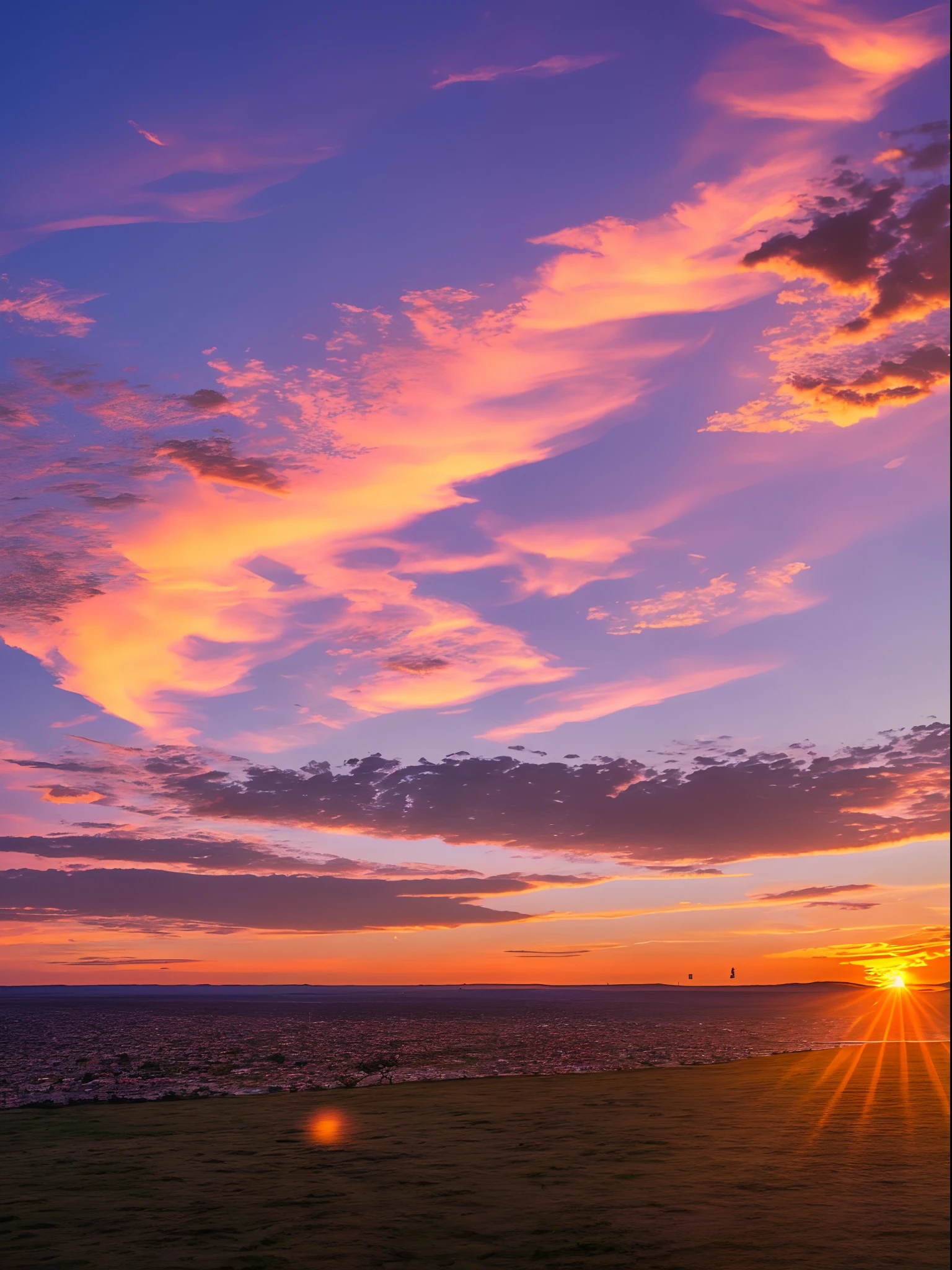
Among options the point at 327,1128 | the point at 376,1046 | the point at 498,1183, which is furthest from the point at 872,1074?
the point at 376,1046

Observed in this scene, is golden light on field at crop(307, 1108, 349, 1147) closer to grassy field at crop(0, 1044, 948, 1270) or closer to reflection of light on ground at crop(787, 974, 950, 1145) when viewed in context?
grassy field at crop(0, 1044, 948, 1270)

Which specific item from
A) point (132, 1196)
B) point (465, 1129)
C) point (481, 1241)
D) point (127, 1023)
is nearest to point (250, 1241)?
point (481, 1241)

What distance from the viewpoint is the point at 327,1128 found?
26734 mm

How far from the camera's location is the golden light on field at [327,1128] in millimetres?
24594

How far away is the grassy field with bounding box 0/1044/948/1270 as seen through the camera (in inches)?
565

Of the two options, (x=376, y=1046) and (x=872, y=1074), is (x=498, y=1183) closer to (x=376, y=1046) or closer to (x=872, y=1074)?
(x=872, y=1074)

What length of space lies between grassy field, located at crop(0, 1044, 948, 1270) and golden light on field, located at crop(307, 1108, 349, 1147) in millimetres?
375

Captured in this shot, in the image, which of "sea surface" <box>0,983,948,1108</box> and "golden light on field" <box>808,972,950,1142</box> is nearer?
"golden light on field" <box>808,972,950,1142</box>

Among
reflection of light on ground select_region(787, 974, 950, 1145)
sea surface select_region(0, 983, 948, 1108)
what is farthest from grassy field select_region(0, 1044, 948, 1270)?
sea surface select_region(0, 983, 948, 1108)

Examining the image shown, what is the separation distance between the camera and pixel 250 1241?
1536cm

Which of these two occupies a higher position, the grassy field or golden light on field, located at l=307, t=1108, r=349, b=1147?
the grassy field

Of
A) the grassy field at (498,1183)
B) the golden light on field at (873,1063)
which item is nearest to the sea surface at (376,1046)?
the golden light on field at (873,1063)

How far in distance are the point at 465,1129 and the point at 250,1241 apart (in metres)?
11.7

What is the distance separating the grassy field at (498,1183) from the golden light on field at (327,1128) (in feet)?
1.23
